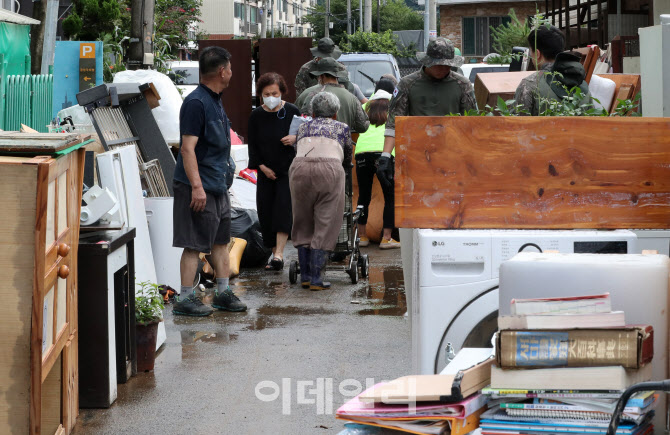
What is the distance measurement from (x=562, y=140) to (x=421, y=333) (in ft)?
3.62

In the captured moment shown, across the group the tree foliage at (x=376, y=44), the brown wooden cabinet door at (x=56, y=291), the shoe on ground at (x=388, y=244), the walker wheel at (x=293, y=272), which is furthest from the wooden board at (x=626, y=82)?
the tree foliage at (x=376, y=44)

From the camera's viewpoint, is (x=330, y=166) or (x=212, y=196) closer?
(x=212, y=196)

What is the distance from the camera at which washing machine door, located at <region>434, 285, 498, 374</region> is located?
443cm

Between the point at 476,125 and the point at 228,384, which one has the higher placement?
the point at 476,125

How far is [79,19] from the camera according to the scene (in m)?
16.8

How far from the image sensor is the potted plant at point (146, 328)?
6.17 metres

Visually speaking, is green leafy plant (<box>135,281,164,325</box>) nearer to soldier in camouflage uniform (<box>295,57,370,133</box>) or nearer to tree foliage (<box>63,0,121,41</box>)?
soldier in camouflage uniform (<box>295,57,370,133</box>)

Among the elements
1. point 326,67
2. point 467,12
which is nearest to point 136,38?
point 326,67

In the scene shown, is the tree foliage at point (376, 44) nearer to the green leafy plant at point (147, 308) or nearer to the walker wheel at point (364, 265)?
the walker wheel at point (364, 265)

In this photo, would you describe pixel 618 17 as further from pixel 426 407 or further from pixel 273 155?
pixel 426 407

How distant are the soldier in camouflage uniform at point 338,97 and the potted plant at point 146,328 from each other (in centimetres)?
409

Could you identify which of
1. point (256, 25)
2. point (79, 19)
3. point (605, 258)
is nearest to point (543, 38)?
point (605, 258)

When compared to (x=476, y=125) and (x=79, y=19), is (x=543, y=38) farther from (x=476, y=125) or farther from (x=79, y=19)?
(x=79, y=19)

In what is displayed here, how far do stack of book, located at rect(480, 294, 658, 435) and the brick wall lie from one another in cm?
4109
